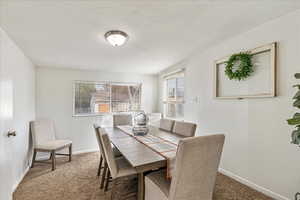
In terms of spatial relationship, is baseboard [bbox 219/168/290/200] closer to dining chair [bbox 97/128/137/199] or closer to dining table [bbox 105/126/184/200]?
dining table [bbox 105/126/184/200]

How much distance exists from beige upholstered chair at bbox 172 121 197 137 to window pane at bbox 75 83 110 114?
2.23 meters

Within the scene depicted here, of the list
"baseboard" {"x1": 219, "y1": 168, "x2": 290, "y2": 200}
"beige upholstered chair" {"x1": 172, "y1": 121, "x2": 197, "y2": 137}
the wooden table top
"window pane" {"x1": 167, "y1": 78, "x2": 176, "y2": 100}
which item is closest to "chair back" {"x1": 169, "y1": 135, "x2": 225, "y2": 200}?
the wooden table top

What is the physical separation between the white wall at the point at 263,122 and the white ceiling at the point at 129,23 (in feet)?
0.66

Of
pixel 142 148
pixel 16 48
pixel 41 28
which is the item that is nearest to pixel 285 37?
pixel 142 148

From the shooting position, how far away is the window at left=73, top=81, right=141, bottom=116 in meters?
3.80

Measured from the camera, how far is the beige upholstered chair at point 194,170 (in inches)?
47.5

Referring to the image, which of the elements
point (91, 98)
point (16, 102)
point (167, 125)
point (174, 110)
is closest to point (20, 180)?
point (16, 102)

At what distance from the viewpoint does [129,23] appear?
6.27ft

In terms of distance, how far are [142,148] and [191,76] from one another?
2.15m

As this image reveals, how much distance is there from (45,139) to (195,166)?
3.15 metres

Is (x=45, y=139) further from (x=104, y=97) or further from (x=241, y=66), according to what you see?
(x=241, y=66)

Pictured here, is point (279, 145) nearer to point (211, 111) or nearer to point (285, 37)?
point (211, 111)

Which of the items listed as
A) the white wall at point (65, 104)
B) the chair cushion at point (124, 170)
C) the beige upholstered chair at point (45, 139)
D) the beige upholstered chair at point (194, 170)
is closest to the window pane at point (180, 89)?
the white wall at point (65, 104)

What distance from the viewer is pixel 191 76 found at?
131 inches
